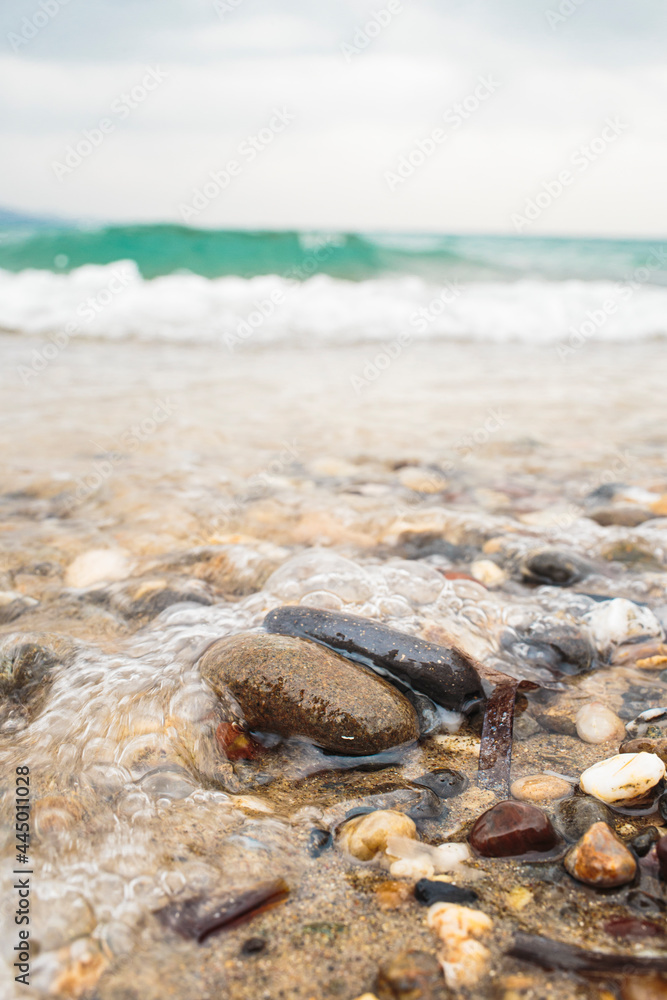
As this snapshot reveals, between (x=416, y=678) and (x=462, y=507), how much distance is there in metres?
1.52

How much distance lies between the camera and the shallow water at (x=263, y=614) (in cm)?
114

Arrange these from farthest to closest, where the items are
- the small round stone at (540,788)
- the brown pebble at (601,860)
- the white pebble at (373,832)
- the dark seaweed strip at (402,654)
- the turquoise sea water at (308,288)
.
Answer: the turquoise sea water at (308,288) < the dark seaweed strip at (402,654) < the small round stone at (540,788) < the white pebble at (373,832) < the brown pebble at (601,860)

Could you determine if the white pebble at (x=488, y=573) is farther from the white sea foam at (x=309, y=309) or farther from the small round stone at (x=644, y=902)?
the white sea foam at (x=309, y=309)

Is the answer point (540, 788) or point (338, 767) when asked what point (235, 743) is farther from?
point (540, 788)

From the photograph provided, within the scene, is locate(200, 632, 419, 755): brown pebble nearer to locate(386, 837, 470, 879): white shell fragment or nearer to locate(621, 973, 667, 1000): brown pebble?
locate(386, 837, 470, 879): white shell fragment

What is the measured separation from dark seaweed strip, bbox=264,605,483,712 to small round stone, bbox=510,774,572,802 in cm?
29

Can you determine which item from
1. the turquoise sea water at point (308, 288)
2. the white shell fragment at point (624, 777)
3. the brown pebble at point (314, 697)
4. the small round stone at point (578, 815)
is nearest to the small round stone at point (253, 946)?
the brown pebble at point (314, 697)

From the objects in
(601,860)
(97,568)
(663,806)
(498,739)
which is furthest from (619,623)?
(97,568)

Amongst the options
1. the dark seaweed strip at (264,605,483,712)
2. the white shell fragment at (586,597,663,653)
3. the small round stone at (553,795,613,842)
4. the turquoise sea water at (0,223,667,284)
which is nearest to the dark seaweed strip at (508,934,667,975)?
the small round stone at (553,795,613,842)

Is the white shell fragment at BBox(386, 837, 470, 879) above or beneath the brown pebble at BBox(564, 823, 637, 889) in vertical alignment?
beneath

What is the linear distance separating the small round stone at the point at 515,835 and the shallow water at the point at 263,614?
0.03m

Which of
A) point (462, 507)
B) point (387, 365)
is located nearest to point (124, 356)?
point (387, 365)

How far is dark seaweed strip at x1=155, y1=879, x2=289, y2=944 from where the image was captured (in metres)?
1.14

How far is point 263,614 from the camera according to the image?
84.0 inches
